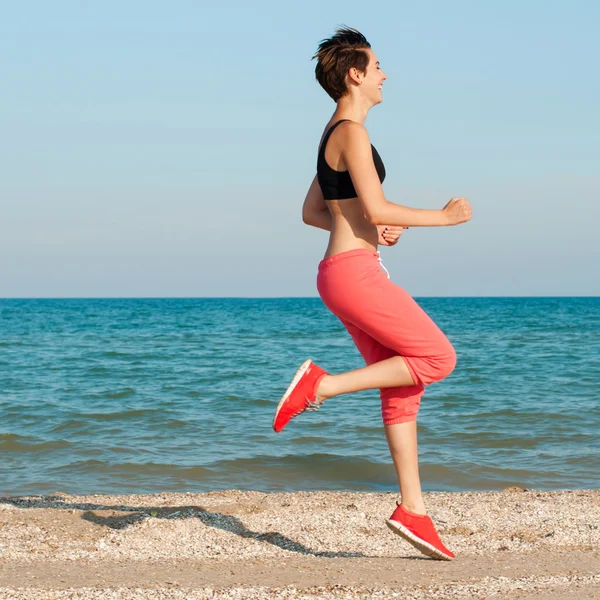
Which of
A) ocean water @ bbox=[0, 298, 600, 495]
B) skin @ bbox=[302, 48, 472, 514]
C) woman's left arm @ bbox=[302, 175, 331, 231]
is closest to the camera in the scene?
skin @ bbox=[302, 48, 472, 514]

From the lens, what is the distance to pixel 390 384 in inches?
133

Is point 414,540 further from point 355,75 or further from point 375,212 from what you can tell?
point 355,75

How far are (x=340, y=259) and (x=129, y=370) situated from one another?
535 inches

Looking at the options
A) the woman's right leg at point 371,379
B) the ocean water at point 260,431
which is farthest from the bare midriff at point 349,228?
the ocean water at point 260,431

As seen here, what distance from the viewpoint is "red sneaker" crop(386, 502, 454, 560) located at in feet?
11.2

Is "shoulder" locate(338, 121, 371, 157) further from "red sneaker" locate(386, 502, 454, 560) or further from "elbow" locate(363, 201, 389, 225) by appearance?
"red sneaker" locate(386, 502, 454, 560)

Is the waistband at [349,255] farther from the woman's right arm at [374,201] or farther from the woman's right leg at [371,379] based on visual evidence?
the woman's right leg at [371,379]

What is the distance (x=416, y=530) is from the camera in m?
3.44

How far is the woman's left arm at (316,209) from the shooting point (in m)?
3.69

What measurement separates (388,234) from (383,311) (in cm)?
40

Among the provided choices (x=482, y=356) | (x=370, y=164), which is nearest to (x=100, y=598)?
(x=370, y=164)

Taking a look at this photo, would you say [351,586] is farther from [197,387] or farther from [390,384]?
[197,387]

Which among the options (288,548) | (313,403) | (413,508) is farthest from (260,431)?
(313,403)

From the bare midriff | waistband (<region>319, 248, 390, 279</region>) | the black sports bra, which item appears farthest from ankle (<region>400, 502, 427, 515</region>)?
the black sports bra
